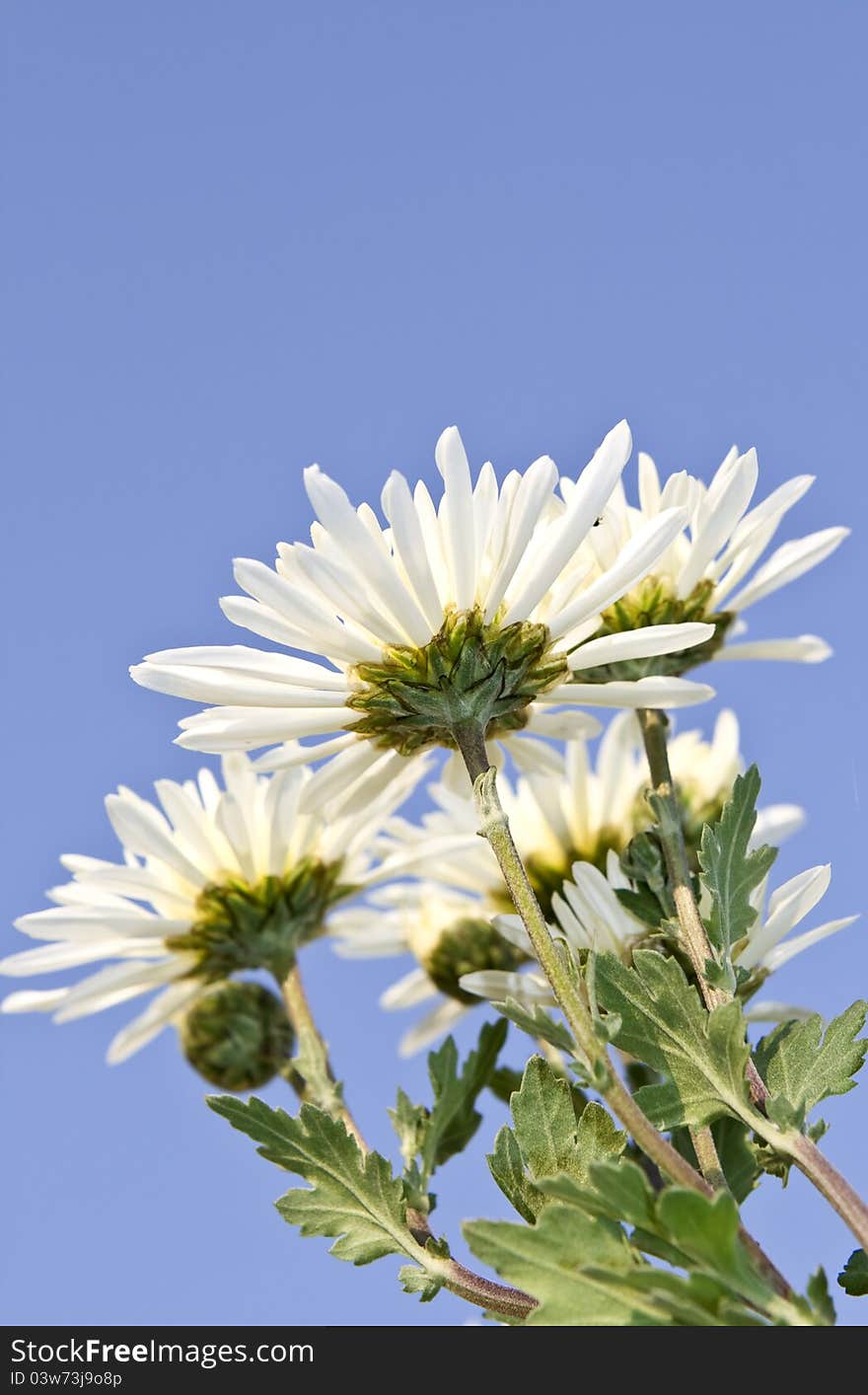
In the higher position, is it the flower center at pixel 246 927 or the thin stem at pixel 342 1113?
the flower center at pixel 246 927

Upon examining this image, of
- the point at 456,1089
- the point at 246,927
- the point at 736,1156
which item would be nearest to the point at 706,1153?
the point at 736,1156

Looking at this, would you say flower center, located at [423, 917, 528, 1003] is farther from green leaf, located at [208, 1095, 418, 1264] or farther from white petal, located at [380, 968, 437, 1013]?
green leaf, located at [208, 1095, 418, 1264]

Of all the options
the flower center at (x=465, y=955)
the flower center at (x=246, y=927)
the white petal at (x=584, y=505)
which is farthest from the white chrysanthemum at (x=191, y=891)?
the white petal at (x=584, y=505)

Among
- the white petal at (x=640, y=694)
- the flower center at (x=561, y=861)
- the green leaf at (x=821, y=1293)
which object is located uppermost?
the flower center at (x=561, y=861)

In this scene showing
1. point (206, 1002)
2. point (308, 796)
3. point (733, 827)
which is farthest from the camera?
point (206, 1002)

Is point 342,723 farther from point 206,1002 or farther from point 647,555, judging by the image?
point 206,1002

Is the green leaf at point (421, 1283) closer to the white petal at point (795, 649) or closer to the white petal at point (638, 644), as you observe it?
the white petal at point (638, 644)
